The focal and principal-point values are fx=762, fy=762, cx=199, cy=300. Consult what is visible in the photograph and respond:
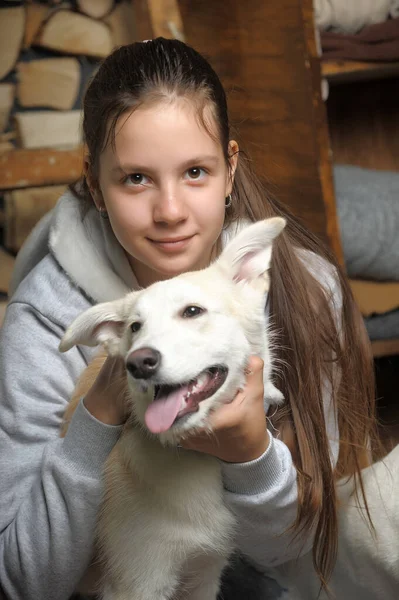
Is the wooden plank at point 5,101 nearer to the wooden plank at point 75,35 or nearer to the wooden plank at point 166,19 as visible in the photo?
the wooden plank at point 75,35

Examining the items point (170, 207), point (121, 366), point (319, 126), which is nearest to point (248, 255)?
point (170, 207)

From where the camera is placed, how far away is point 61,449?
1.26 meters

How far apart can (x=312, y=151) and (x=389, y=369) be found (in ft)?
3.83

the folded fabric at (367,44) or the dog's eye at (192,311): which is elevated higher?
the dog's eye at (192,311)

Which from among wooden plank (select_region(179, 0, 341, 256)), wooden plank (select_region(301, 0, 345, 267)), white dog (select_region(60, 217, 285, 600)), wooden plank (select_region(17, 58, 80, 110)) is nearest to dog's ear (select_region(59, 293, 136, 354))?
white dog (select_region(60, 217, 285, 600))

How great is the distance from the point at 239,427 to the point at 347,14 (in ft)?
5.61

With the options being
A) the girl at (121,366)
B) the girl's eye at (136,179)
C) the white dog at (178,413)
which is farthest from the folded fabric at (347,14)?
the white dog at (178,413)

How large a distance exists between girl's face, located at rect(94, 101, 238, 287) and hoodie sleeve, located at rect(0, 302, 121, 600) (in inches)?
10.8

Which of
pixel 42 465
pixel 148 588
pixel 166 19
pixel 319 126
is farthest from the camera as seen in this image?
pixel 166 19

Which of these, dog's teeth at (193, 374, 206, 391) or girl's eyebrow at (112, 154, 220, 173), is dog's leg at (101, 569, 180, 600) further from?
girl's eyebrow at (112, 154, 220, 173)

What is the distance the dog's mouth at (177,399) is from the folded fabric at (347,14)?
1650 mm

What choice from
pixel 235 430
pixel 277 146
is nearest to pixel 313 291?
pixel 235 430

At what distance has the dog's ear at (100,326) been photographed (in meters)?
1.09

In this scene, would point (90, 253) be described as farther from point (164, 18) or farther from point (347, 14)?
point (347, 14)
